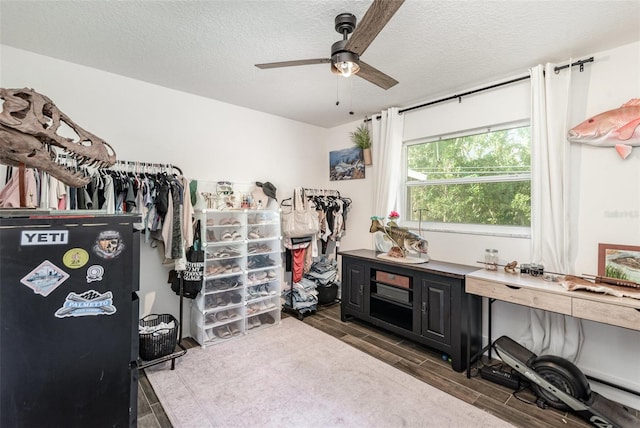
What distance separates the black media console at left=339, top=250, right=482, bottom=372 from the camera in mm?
2564

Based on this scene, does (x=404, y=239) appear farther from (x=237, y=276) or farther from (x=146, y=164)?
(x=146, y=164)

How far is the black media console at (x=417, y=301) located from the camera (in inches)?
101

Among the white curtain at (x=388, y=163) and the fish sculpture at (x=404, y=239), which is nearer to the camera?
the fish sculpture at (x=404, y=239)

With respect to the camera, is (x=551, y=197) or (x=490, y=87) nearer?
(x=551, y=197)

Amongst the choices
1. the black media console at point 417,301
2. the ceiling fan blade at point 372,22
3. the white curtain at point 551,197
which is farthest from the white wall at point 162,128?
the white curtain at point 551,197

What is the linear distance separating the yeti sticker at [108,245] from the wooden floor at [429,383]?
1499mm

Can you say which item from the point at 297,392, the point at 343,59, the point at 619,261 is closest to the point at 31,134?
the point at 343,59

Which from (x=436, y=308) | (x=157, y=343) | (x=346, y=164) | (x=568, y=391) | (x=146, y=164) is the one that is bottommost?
(x=568, y=391)

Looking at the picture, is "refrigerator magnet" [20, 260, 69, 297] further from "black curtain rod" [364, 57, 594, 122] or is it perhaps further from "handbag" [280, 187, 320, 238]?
"black curtain rod" [364, 57, 594, 122]

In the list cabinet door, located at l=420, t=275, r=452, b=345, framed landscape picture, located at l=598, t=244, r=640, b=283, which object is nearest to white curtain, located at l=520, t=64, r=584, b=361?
framed landscape picture, located at l=598, t=244, r=640, b=283

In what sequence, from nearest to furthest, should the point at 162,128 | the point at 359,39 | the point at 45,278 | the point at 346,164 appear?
the point at 45,278
the point at 359,39
the point at 162,128
the point at 346,164

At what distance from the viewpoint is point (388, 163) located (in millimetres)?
3664

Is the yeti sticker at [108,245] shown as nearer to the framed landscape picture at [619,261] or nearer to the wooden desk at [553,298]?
the wooden desk at [553,298]

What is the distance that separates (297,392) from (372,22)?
2.56 metres
